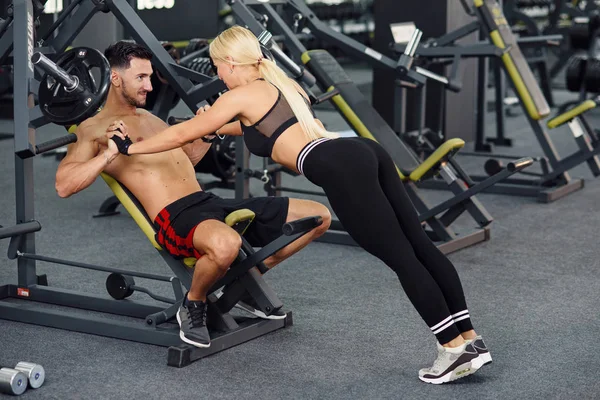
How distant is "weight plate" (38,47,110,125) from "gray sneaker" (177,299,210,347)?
715mm

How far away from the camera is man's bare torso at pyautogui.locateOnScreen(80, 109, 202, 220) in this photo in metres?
3.19

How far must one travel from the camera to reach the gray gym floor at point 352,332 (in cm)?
282

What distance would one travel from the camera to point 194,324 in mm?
3055

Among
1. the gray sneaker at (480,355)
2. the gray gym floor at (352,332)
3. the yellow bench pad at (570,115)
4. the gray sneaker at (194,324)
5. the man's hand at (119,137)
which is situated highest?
the man's hand at (119,137)

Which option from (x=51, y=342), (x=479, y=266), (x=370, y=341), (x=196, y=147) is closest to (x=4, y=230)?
(x=51, y=342)

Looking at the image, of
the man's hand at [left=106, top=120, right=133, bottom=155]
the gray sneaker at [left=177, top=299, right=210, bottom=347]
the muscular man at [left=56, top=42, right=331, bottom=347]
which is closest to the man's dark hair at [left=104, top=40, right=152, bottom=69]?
the muscular man at [left=56, top=42, right=331, bottom=347]

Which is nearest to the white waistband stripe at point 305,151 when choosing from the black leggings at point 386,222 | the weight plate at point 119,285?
the black leggings at point 386,222

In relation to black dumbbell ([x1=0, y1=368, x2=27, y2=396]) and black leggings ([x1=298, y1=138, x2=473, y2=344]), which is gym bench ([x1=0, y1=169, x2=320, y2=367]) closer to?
black leggings ([x1=298, y1=138, x2=473, y2=344])

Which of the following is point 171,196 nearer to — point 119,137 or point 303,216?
point 119,137

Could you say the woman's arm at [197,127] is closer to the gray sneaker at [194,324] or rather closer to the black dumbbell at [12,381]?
the gray sneaker at [194,324]

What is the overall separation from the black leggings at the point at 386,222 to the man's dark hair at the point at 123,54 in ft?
2.63

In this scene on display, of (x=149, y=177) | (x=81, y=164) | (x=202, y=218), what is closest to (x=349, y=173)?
(x=202, y=218)

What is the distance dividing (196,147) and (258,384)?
1.02 meters

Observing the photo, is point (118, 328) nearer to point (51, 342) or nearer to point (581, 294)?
point (51, 342)
